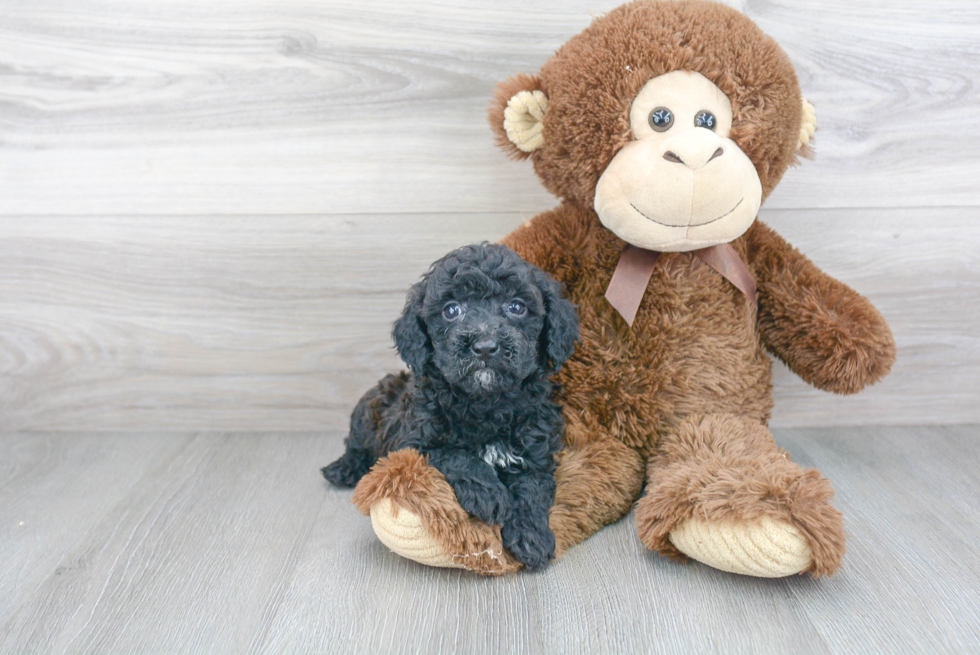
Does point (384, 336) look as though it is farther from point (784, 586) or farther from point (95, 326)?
point (784, 586)

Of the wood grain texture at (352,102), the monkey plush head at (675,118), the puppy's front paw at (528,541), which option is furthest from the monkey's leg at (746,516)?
the wood grain texture at (352,102)

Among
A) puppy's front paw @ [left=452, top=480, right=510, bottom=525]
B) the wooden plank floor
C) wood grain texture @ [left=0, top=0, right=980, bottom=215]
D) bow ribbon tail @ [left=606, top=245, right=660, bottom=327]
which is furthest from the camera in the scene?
wood grain texture @ [left=0, top=0, right=980, bottom=215]

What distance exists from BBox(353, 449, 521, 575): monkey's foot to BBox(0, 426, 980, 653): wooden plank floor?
0.05 meters

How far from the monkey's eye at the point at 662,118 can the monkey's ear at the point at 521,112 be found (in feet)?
0.66

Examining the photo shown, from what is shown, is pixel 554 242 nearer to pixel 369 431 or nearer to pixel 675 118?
pixel 675 118

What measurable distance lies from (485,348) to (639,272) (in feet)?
1.26

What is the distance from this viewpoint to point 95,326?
5.89 ft

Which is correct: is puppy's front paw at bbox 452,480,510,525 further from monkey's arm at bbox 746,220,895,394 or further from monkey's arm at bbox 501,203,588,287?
monkey's arm at bbox 746,220,895,394

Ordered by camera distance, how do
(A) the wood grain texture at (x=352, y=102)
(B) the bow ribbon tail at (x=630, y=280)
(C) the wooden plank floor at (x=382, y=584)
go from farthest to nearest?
1. (A) the wood grain texture at (x=352, y=102)
2. (B) the bow ribbon tail at (x=630, y=280)
3. (C) the wooden plank floor at (x=382, y=584)

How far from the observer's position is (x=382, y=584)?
117cm

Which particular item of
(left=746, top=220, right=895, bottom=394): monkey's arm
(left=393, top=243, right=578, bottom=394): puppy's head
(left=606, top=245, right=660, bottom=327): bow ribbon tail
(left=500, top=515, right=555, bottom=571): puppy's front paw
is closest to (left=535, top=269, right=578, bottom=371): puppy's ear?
(left=393, top=243, right=578, bottom=394): puppy's head

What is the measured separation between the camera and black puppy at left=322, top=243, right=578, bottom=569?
1136 mm

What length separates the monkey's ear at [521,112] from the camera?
1.34 metres

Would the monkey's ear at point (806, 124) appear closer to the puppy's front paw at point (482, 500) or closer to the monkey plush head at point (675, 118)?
the monkey plush head at point (675, 118)
